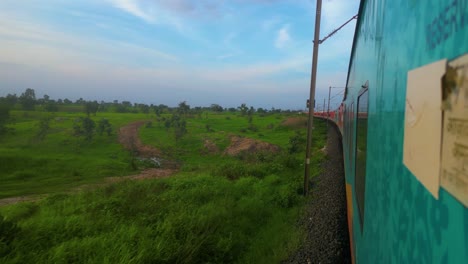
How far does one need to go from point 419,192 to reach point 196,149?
34049 mm

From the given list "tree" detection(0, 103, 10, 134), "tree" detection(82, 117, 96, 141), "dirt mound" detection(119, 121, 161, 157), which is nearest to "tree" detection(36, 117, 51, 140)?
"tree" detection(0, 103, 10, 134)

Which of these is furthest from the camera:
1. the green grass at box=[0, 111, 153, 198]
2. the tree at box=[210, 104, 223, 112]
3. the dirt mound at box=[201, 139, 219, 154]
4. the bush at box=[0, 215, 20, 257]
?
the tree at box=[210, 104, 223, 112]

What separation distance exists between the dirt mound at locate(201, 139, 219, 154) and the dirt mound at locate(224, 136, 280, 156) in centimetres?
133

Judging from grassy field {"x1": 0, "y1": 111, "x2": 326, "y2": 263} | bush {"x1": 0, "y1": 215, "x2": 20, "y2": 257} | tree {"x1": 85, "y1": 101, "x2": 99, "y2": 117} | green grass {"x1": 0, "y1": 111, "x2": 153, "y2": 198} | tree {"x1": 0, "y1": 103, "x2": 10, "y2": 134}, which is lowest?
green grass {"x1": 0, "y1": 111, "x2": 153, "y2": 198}

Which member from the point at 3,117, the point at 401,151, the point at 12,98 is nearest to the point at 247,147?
the point at 3,117

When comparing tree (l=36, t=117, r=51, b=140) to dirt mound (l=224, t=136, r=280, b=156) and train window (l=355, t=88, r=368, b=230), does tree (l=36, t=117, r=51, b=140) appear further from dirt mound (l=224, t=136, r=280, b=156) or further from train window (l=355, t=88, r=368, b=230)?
train window (l=355, t=88, r=368, b=230)

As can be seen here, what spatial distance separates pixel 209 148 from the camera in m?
34.0

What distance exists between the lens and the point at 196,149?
113 feet

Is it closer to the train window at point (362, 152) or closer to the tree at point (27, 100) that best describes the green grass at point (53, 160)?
the tree at point (27, 100)

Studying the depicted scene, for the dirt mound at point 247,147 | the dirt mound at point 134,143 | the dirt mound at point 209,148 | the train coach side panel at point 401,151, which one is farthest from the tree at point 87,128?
the train coach side panel at point 401,151

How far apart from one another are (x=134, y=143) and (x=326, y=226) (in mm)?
32138

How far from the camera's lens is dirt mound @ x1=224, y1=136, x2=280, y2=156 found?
30291 millimetres

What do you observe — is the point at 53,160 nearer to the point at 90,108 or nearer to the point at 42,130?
the point at 42,130

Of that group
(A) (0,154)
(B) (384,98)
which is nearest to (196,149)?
(A) (0,154)
